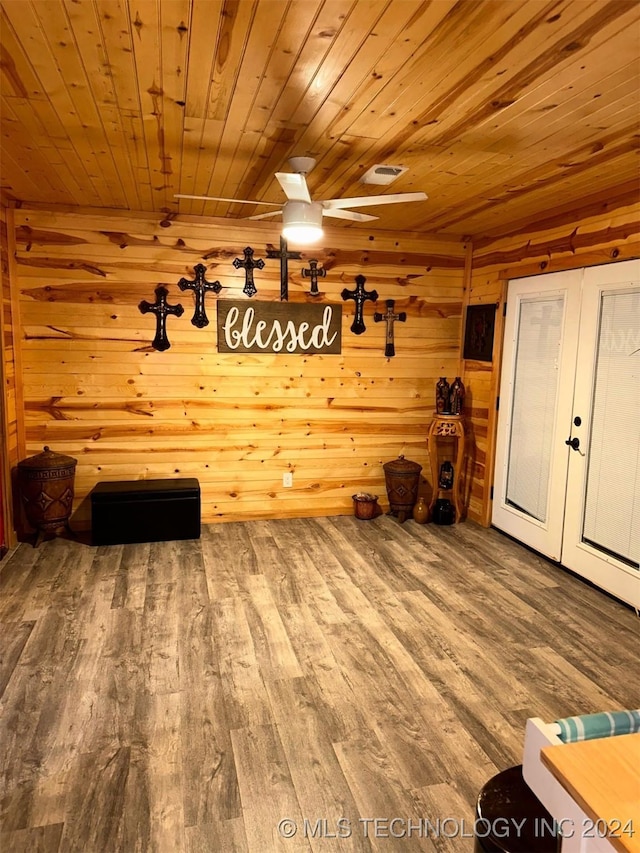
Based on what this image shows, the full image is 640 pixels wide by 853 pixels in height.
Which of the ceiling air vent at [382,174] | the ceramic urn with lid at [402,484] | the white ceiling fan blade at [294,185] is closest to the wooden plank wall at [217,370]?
the ceramic urn with lid at [402,484]

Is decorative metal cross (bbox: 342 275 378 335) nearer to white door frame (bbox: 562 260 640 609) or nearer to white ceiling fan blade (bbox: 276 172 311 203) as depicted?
white door frame (bbox: 562 260 640 609)

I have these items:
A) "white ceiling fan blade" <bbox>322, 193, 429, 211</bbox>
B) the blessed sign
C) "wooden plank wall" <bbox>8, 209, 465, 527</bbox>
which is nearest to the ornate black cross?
"wooden plank wall" <bbox>8, 209, 465, 527</bbox>

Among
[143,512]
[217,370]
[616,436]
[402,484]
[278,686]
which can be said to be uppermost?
[217,370]

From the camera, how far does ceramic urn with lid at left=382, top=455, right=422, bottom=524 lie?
505cm

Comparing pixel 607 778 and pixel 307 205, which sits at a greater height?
pixel 307 205

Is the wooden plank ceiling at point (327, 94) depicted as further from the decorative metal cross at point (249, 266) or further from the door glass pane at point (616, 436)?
the decorative metal cross at point (249, 266)

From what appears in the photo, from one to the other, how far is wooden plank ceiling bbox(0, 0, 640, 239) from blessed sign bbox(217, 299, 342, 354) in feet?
4.12

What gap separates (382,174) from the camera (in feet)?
10.7

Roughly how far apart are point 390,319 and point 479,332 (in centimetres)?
80

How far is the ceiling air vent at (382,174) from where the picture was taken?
10.3ft

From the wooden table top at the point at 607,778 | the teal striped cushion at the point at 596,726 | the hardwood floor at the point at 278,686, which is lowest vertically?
the hardwood floor at the point at 278,686

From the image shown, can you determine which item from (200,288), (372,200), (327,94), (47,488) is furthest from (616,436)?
(47,488)

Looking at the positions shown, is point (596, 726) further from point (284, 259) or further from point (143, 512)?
point (284, 259)

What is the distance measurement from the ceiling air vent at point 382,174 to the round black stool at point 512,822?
2.88 meters
